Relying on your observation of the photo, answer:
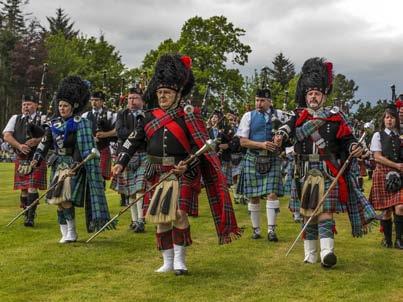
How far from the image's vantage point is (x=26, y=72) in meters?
48.2

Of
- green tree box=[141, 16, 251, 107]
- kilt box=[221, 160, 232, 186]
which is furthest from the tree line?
kilt box=[221, 160, 232, 186]

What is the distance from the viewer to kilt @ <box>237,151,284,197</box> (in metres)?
8.21

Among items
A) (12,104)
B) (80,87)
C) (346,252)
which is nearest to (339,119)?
(346,252)

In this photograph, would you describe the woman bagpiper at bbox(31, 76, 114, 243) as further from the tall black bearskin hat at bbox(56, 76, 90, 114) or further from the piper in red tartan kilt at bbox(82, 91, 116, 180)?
the piper in red tartan kilt at bbox(82, 91, 116, 180)

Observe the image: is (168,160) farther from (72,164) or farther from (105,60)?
(105,60)

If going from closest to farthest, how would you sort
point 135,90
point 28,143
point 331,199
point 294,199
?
point 331,199
point 294,199
point 135,90
point 28,143

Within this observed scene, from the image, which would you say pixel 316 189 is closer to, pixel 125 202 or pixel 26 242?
pixel 26 242

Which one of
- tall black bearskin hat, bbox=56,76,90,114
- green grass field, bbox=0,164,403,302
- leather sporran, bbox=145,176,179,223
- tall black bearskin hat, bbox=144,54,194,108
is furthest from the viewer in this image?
tall black bearskin hat, bbox=56,76,90,114

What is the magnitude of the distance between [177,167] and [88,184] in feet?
7.20

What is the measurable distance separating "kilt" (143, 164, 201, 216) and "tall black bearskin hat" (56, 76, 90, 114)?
2.10 m

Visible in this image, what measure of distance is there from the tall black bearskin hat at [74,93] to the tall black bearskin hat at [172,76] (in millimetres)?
1700

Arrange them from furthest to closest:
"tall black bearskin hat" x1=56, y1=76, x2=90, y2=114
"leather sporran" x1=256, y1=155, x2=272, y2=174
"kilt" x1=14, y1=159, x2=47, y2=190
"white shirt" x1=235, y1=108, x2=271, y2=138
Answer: "kilt" x1=14, y1=159, x2=47, y2=190 < "white shirt" x1=235, y1=108, x2=271, y2=138 < "leather sporran" x1=256, y1=155, x2=272, y2=174 < "tall black bearskin hat" x1=56, y1=76, x2=90, y2=114

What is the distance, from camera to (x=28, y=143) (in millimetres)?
9664

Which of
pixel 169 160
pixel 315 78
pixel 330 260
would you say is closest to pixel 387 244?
pixel 330 260
